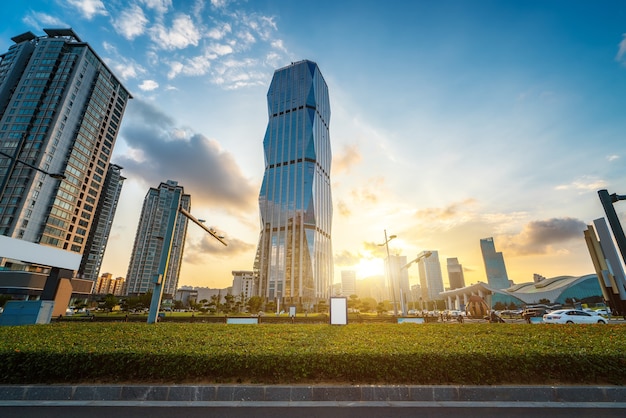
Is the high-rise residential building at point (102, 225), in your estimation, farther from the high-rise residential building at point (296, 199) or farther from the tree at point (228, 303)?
the high-rise residential building at point (296, 199)

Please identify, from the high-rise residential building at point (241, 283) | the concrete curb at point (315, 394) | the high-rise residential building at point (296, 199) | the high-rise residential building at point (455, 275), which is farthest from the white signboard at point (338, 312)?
the high-rise residential building at point (455, 275)

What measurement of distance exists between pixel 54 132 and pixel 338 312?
7954 centimetres

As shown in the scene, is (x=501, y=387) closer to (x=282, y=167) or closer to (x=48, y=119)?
(x=48, y=119)

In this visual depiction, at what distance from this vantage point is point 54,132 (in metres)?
62.0

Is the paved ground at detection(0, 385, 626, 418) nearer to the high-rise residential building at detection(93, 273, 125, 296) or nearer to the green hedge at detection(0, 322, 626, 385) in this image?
the green hedge at detection(0, 322, 626, 385)

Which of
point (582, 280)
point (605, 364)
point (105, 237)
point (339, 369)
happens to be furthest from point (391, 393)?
point (105, 237)

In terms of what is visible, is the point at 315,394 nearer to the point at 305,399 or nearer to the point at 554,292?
the point at 305,399

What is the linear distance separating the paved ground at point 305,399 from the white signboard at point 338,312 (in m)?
10.5

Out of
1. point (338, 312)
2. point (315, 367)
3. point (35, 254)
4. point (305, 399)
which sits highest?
point (35, 254)

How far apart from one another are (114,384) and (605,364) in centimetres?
1053

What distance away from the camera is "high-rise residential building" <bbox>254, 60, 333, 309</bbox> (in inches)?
4382

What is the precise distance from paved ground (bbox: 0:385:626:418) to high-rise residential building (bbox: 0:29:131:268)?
73.1 metres

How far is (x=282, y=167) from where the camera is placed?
390 feet

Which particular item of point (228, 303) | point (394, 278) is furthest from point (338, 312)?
point (228, 303)
